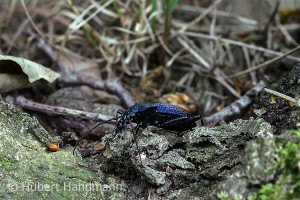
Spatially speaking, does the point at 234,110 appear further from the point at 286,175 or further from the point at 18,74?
the point at 18,74

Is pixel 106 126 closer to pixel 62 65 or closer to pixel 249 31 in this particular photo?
pixel 62 65

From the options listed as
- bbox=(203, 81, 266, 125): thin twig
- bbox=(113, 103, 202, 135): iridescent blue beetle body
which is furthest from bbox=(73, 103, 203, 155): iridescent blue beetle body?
bbox=(203, 81, 266, 125): thin twig

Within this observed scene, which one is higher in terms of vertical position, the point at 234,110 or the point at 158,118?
the point at 234,110

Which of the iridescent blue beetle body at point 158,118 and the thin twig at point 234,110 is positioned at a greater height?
the thin twig at point 234,110

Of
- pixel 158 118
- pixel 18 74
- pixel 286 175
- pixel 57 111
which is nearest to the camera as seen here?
pixel 286 175

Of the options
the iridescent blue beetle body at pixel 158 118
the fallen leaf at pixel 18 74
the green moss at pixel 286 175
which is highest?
the fallen leaf at pixel 18 74

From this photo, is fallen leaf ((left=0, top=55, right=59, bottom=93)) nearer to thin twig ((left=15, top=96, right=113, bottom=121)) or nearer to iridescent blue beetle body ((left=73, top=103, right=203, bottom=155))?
thin twig ((left=15, top=96, right=113, bottom=121))

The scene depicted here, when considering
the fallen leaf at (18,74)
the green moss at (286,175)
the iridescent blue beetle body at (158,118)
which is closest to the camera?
the green moss at (286,175)

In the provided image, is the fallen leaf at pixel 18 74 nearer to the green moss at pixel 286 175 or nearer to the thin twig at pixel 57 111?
the thin twig at pixel 57 111

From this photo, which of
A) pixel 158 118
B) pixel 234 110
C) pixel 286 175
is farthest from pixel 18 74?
pixel 286 175

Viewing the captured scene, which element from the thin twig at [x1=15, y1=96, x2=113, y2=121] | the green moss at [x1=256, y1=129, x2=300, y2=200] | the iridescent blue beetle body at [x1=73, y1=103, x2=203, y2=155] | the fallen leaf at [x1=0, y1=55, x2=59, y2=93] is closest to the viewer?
the green moss at [x1=256, y1=129, x2=300, y2=200]

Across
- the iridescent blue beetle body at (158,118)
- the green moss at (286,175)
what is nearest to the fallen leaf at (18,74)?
the iridescent blue beetle body at (158,118)
